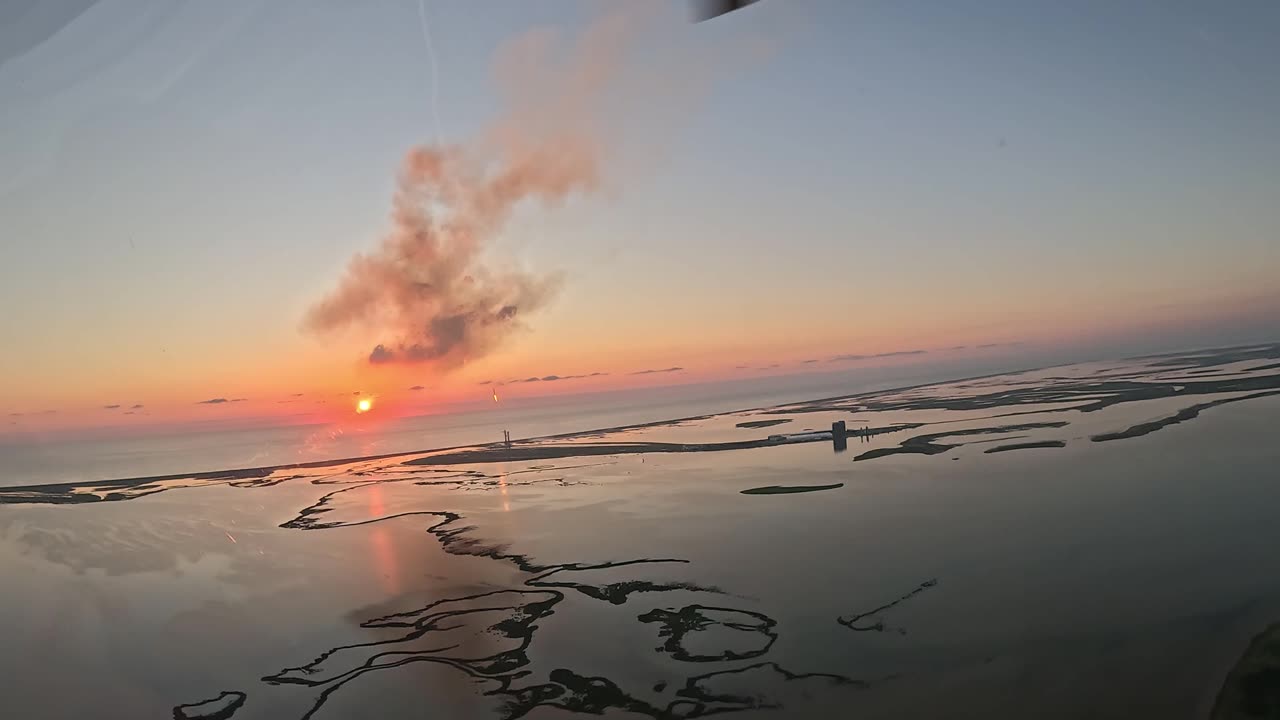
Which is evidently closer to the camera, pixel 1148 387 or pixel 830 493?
pixel 830 493

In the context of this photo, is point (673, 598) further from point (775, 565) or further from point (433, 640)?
point (433, 640)

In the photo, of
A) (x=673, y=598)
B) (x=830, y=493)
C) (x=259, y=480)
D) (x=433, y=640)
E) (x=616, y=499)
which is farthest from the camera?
(x=259, y=480)

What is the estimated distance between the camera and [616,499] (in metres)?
40.6

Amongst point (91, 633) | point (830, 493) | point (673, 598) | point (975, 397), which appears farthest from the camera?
point (975, 397)

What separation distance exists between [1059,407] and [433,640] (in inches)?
2686

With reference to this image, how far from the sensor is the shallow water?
15.7 metres

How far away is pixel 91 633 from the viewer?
2409cm

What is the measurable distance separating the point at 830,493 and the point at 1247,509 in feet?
54.1

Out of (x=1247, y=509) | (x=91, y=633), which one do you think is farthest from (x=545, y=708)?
(x=1247, y=509)

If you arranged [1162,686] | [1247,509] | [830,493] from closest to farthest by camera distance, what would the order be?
1. [1162,686]
2. [1247,509]
3. [830,493]

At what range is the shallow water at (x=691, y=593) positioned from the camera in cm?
1570

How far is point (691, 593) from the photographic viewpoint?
22.0 meters

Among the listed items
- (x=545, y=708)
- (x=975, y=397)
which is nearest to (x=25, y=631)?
(x=545, y=708)

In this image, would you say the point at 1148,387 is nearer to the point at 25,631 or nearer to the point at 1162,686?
the point at 1162,686
